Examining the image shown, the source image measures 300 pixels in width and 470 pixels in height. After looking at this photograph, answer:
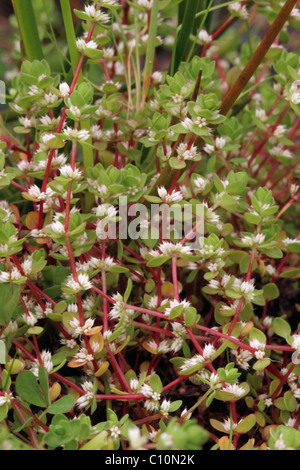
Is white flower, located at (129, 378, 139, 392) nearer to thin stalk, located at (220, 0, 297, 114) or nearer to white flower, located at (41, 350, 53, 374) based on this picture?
white flower, located at (41, 350, 53, 374)

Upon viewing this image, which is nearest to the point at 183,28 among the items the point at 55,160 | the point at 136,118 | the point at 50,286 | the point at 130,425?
the point at 136,118

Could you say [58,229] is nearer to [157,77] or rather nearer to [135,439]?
[135,439]

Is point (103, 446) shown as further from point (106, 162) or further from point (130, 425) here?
point (106, 162)

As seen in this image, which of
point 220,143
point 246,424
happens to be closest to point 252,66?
point 220,143

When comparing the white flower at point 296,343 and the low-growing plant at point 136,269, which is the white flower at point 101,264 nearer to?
the low-growing plant at point 136,269

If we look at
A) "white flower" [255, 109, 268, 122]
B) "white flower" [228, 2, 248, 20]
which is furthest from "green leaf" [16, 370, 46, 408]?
"white flower" [228, 2, 248, 20]
